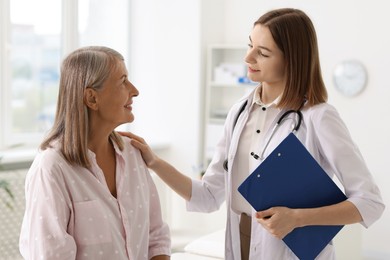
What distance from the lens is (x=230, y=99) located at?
5637mm

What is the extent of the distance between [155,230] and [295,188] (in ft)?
1.56

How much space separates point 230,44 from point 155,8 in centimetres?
78

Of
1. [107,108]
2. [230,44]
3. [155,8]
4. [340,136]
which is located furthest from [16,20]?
[340,136]

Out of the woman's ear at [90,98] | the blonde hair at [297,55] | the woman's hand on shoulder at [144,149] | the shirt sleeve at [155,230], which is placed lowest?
the shirt sleeve at [155,230]

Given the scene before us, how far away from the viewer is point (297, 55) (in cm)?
181

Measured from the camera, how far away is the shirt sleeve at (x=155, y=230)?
1.93 m

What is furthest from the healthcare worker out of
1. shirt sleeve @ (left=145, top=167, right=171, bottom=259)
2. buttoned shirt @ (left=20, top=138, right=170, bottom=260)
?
buttoned shirt @ (left=20, top=138, right=170, bottom=260)

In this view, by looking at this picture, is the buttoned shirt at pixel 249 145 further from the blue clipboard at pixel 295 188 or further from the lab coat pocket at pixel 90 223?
the lab coat pocket at pixel 90 223

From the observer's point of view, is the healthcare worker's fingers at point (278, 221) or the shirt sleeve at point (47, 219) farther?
the healthcare worker's fingers at point (278, 221)

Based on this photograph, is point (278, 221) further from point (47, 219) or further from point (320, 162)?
point (47, 219)

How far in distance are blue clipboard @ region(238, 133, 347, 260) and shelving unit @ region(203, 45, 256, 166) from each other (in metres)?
3.46

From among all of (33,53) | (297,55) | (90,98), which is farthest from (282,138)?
(33,53)

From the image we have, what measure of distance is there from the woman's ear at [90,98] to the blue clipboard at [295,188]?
48cm

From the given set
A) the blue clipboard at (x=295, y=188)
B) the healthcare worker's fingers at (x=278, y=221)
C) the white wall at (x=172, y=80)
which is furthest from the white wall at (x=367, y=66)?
the healthcare worker's fingers at (x=278, y=221)
